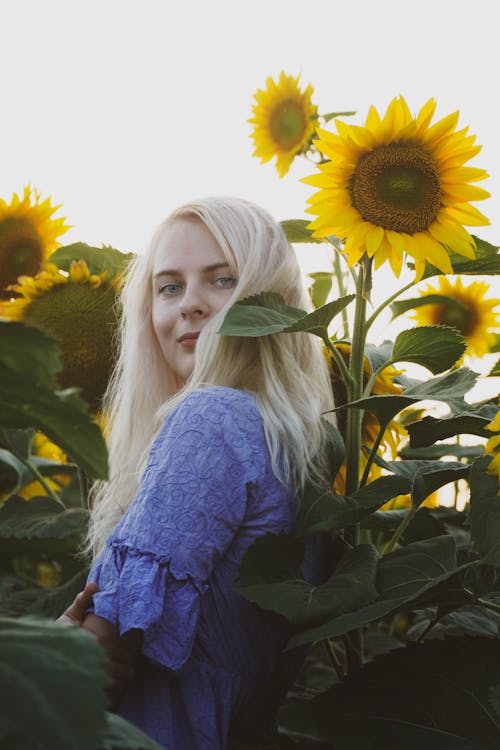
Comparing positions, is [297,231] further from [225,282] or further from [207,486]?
[207,486]

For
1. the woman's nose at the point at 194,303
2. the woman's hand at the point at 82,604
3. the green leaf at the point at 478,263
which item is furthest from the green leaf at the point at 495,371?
the woman's hand at the point at 82,604

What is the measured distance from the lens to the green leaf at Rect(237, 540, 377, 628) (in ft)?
3.13

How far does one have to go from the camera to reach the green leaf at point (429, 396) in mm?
1088

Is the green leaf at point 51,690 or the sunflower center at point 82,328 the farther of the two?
the sunflower center at point 82,328

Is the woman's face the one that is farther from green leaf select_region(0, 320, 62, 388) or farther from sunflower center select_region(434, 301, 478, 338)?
green leaf select_region(0, 320, 62, 388)

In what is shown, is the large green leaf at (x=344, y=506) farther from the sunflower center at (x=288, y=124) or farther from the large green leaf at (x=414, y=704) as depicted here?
the sunflower center at (x=288, y=124)

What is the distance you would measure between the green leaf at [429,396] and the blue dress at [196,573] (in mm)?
167

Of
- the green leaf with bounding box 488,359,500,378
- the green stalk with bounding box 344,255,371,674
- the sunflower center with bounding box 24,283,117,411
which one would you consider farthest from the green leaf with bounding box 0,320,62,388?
the sunflower center with bounding box 24,283,117,411

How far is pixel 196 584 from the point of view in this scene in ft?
3.43

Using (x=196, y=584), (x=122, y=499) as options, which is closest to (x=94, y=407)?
(x=122, y=499)

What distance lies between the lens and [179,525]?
3.46 ft

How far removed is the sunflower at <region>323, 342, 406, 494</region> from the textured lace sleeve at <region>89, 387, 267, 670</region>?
0.30 meters

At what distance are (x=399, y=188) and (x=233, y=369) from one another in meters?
0.39

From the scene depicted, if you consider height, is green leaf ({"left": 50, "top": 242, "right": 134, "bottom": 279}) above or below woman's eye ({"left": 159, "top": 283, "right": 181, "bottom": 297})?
above
